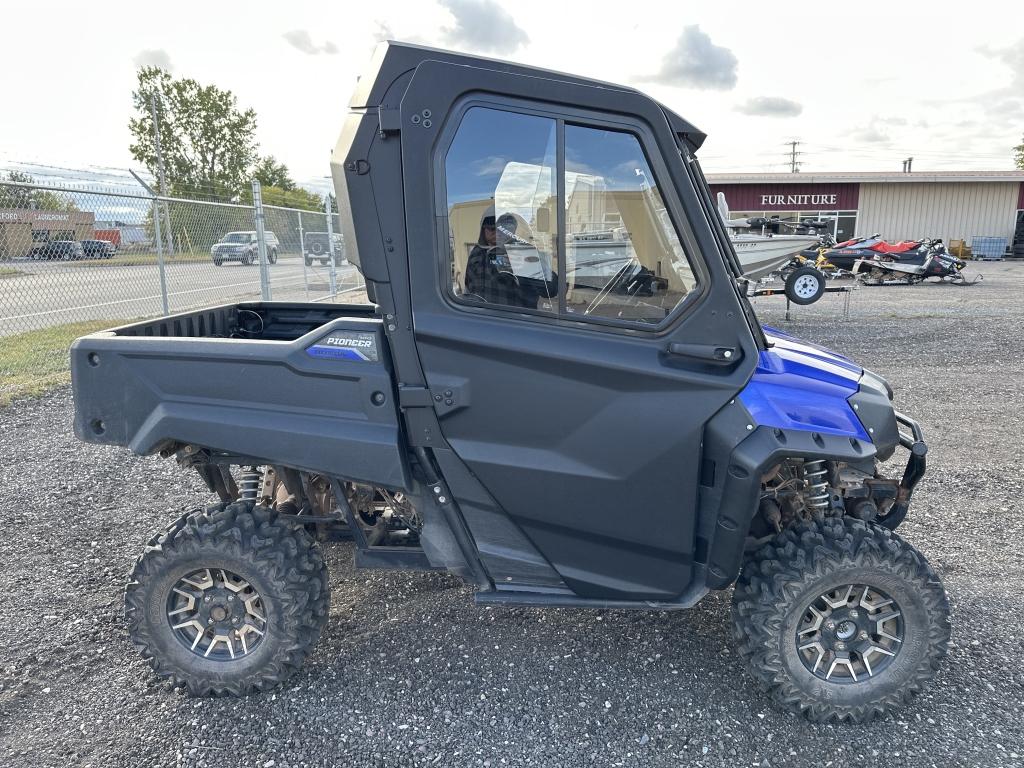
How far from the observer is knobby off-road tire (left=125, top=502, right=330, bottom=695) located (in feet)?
8.86

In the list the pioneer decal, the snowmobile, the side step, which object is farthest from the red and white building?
the pioneer decal

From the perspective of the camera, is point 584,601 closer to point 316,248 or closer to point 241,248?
point 241,248

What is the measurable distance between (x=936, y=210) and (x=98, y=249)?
3849 cm

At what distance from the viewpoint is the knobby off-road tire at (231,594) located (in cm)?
270

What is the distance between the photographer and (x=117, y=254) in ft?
28.1

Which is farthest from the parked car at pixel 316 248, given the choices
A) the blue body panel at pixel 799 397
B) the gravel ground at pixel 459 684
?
the blue body panel at pixel 799 397

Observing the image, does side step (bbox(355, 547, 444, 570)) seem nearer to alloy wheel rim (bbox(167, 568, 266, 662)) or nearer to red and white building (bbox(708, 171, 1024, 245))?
alloy wheel rim (bbox(167, 568, 266, 662))

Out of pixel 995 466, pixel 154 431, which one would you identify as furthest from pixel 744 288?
pixel 995 466

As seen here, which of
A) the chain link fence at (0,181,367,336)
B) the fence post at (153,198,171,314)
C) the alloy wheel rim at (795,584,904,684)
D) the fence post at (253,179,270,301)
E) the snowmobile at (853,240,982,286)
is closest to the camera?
the alloy wheel rim at (795,584,904,684)

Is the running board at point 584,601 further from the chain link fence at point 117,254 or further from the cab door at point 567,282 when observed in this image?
the chain link fence at point 117,254

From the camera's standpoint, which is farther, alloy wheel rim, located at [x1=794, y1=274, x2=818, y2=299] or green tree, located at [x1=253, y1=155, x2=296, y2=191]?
green tree, located at [x1=253, y1=155, x2=296, y2=191]

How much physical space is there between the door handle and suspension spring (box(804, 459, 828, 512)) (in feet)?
2.43

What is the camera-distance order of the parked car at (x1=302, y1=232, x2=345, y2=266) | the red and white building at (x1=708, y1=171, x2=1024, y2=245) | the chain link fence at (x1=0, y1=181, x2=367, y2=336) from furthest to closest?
the red and white building at (x1=708, y1=171, x2=1024, y2=245) < the parked car at (x1=302, y1=232, x2=345, y2=266) < the chain link fence at (x1=0, y1=181, x2=367, y2=336)

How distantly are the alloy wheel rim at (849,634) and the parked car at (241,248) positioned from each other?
32.7ft
